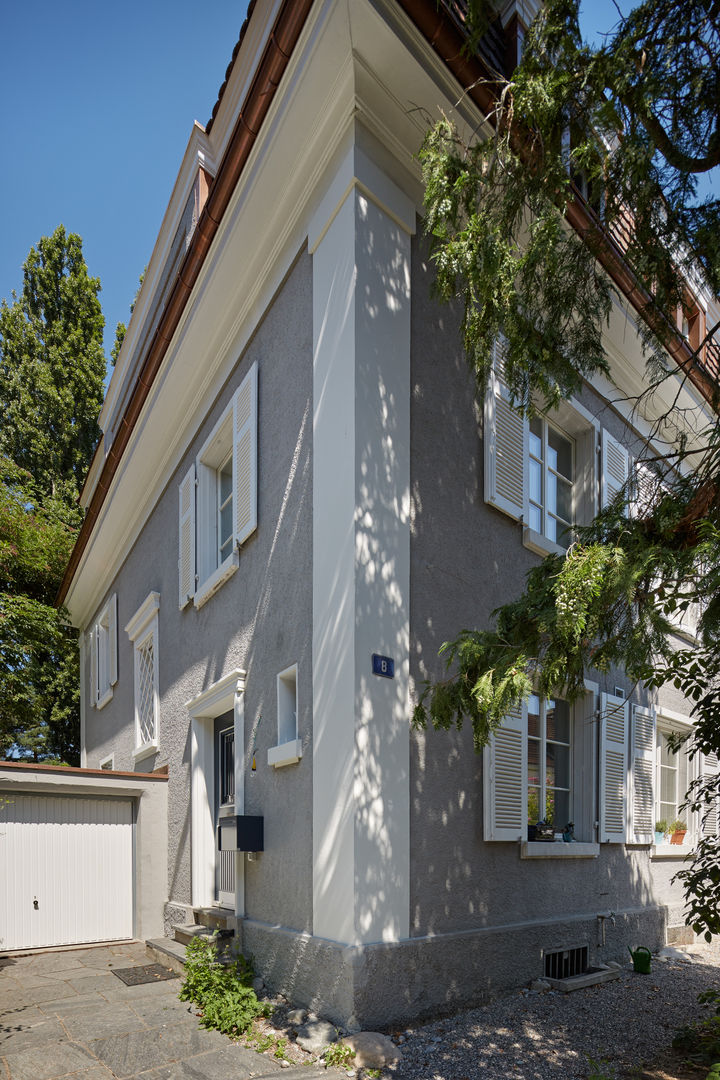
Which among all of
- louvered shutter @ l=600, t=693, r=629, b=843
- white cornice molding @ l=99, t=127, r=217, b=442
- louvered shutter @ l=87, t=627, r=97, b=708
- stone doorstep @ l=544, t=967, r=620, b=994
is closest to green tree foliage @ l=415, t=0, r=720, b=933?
stone doorstep @ l=544, t=967, r=620, b=994

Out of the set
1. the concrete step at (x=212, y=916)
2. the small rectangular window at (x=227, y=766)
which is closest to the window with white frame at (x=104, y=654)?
the small rectangular window at (x=227, y=766)

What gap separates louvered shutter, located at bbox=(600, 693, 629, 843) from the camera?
7.65 metres

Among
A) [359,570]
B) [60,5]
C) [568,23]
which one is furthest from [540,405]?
[60,5]

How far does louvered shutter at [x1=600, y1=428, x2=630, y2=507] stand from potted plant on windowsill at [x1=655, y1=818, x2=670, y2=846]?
3922 mm

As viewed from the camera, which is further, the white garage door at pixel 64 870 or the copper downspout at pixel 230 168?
the white garage door at pixel 64 870

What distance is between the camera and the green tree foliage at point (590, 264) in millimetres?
3758

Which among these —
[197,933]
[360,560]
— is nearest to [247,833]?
[197,933]

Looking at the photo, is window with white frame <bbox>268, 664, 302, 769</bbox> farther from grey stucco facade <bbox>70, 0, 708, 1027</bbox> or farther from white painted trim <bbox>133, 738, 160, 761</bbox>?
white painted trim <bbox>133, 738, 160, 761</bbox>

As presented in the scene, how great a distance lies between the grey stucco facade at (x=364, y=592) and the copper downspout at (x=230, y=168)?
12 centimetres

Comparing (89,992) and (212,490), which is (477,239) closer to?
(212,490)

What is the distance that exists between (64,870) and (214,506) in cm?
424

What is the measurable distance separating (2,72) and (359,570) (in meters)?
5.70

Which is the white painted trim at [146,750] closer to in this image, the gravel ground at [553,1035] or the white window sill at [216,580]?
the white window sill at [216,580]

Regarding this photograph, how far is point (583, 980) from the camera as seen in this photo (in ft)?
20.1
